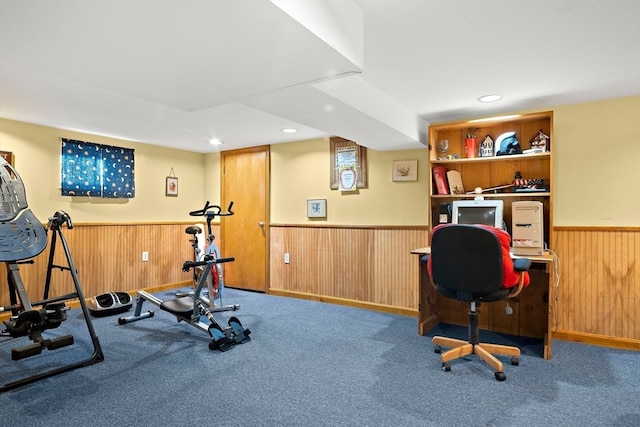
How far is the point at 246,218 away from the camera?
5531 millimetres

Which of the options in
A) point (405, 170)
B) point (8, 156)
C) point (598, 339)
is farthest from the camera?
point (405, 170)

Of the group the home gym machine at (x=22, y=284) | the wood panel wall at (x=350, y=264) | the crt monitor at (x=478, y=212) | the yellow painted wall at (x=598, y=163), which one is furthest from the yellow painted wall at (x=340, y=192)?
the home gym machine at (x=22, y=284)

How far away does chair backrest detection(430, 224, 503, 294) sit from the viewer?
2.50 metres

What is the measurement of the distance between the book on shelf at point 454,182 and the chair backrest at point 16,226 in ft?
11.6

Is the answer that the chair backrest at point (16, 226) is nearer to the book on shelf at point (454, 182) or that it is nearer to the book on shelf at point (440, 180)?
the book on shelf at point (440, 180)

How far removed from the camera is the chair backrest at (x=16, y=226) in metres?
2.68

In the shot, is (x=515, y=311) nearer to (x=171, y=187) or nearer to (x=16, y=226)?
(x=16, y=226)

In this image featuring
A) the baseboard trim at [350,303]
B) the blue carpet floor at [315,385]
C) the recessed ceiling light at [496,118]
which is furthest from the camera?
the baseboard trim at [350,303]

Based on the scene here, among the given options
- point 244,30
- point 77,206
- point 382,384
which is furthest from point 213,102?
point 77,206

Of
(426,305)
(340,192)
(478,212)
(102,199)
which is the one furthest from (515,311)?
(102,199)

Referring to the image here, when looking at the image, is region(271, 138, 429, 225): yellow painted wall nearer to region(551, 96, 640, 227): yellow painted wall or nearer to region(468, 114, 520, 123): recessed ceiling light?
region(468, 114, 520, 123): recessed ceiling light

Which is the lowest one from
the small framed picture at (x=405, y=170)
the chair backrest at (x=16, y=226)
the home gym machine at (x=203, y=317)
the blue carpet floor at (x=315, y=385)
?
the blue carpet floor at (x=315, y=385)

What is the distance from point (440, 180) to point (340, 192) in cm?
141

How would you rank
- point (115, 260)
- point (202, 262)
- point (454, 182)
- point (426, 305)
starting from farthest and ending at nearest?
point (115, 260), point (454, 182), point (426, 305), point (202, 262)
